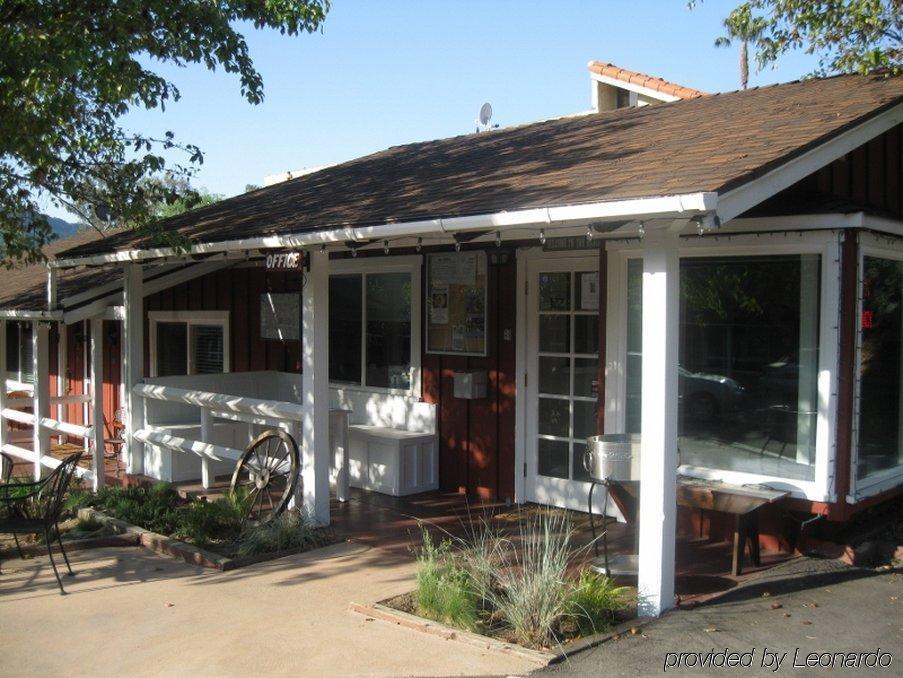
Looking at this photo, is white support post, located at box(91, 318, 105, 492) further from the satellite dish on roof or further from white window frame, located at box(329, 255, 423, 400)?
the satellite dish on roof

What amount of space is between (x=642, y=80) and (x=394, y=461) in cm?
1040

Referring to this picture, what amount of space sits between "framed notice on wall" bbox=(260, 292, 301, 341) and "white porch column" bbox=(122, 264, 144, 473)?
1.66 metres

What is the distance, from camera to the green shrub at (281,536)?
280 inches

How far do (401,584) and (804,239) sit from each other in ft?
12.1

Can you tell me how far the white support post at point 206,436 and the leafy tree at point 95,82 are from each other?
6.60 feet

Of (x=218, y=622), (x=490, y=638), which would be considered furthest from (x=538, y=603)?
(x=218, y=622)

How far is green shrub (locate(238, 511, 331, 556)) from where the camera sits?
711 centimetres

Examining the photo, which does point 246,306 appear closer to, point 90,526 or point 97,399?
point 97,399

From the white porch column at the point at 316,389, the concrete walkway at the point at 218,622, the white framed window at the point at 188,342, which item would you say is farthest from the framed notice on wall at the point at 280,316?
the concrete walkway at the point at 218,622

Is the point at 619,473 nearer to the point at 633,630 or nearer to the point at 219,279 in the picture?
the point at 633,630

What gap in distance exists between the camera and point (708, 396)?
22.9 ft

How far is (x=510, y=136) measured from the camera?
10.1m

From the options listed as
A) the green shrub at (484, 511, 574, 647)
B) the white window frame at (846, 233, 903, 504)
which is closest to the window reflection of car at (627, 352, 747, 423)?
the white window frame at (846, 233, 903, 504)

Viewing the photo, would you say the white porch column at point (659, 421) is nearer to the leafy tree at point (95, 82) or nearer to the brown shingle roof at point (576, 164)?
the brown shingle roof at point (576, 164)
